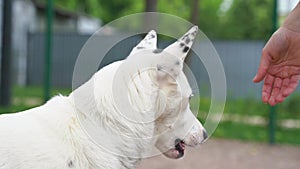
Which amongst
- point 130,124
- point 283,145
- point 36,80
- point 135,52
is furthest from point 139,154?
point 36,80

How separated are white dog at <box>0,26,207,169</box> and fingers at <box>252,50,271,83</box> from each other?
0.65 metres

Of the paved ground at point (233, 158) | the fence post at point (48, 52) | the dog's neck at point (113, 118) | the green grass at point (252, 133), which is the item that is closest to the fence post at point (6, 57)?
the fence post at point (48, 52)

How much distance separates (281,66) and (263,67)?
232mm

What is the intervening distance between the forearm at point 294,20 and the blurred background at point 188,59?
1788 mm

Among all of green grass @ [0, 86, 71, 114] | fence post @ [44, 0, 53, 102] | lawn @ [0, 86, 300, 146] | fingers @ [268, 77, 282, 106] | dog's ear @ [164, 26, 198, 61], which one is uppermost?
dog's ear @ [164, 26, 198, 61]

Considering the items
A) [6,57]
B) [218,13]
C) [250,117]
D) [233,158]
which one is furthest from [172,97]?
[218,13]

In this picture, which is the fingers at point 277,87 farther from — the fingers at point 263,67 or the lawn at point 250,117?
the lawn at point 250,117

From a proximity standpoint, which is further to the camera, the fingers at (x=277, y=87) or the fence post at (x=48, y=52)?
the fence post at (x=48, y=52)

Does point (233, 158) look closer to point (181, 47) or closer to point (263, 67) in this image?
point (263, 67)

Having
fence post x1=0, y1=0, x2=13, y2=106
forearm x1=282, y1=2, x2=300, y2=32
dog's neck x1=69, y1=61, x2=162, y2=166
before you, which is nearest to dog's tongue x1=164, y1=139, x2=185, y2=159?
dog's neck x1=69, y1=61, x2=162, y2=166

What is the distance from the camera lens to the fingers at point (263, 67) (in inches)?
123

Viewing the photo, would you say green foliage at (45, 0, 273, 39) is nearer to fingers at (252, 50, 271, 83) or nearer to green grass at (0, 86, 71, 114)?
green grass at (0, 86, 71, 114)

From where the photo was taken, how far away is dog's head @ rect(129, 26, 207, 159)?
7.88 feet

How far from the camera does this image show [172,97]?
2609 millimetres
